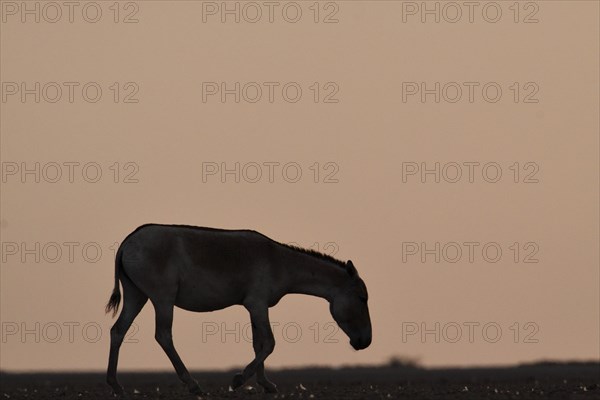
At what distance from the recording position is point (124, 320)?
2309cm

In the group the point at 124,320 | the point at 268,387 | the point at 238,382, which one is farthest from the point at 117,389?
the point at 268,387

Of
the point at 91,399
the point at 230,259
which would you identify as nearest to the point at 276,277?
the point at 230,259

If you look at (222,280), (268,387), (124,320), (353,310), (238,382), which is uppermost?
(222,280)

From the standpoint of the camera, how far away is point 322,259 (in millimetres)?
24000

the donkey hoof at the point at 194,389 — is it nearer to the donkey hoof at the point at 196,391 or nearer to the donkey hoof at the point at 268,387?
the donkey hoof at the point at 196,391

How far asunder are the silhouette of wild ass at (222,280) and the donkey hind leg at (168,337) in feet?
0.05

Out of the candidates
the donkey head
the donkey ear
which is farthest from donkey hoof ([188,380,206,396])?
the donkey ear

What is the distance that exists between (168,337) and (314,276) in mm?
2884

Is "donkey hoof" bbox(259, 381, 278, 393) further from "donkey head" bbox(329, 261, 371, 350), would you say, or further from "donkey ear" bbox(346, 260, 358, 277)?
"donkey ear" bbox(346, 260, 358, 277)

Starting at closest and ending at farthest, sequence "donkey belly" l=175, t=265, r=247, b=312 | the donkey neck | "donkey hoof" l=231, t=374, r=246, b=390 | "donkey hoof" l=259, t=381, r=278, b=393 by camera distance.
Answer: "donkey hoof" l=231, t=374, r=246, b=390 < "donkey hoof" l=259, t=381, r=278, b=393 < "donkey belly" l=175, t=265, r=247, b=312 < the donkey neck

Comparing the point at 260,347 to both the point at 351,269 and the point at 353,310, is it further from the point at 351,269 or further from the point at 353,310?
the point at 351,269

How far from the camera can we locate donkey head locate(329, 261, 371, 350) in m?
23.9

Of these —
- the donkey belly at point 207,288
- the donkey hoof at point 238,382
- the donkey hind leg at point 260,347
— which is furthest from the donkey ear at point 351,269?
the donkey hoof at point 238,382

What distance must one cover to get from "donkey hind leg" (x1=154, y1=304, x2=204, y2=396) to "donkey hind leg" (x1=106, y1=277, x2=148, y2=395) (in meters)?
0.72
